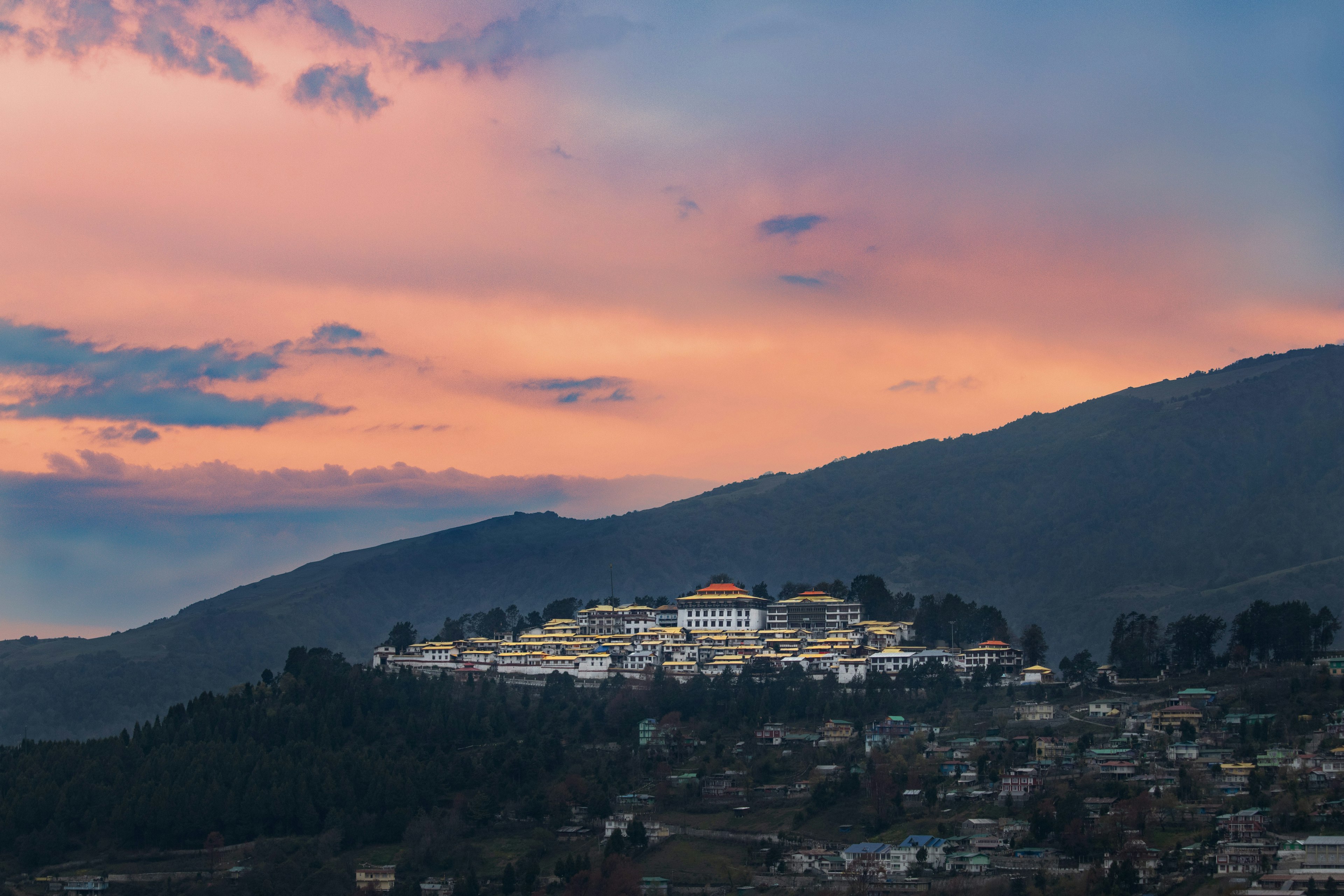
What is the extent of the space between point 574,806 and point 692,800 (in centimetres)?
655

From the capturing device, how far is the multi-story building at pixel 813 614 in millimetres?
122750

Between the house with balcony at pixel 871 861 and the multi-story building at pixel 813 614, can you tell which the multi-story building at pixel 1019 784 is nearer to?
the house with balcony at pixel 871 861

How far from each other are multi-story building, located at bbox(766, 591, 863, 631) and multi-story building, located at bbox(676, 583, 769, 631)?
4.80 feet

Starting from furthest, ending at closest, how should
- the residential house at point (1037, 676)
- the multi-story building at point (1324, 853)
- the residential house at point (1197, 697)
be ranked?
the residential house at point (1037, 676)
the residential house at point (1197, 697)
the multi-story building at point (1324, 853)

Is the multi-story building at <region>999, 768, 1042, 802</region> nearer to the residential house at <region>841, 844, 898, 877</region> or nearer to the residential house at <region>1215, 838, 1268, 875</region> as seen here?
the residential house at <region>841, 844, 898, 877</region>

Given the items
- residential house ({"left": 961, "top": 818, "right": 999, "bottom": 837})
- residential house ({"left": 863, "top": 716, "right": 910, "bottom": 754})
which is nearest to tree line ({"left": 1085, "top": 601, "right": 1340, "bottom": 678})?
residential house ({"left": 863, "top": 716, "right": 910, "bottom": 754})

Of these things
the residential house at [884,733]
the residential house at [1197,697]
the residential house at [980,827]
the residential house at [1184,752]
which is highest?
the residential house at [1197,697]

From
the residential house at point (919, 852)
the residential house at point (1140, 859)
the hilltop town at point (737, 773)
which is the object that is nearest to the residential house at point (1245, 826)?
the hilltop town at point (737, 773)

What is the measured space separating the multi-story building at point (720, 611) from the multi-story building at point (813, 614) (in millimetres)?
1464

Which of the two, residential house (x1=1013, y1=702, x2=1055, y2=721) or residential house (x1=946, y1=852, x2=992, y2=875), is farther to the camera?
residential house (x1=1013, y1=702, x2=1055, y2=721)

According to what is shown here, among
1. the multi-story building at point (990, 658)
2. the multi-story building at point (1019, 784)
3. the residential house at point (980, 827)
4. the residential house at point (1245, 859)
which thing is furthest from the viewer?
the multi-story building at point (990, 658)

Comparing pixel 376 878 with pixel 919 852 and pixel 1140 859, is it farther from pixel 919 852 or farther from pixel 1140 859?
pixel 1140 859

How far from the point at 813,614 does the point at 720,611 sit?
22.2ft

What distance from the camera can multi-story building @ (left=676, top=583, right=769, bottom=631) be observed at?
12394 centimetres
